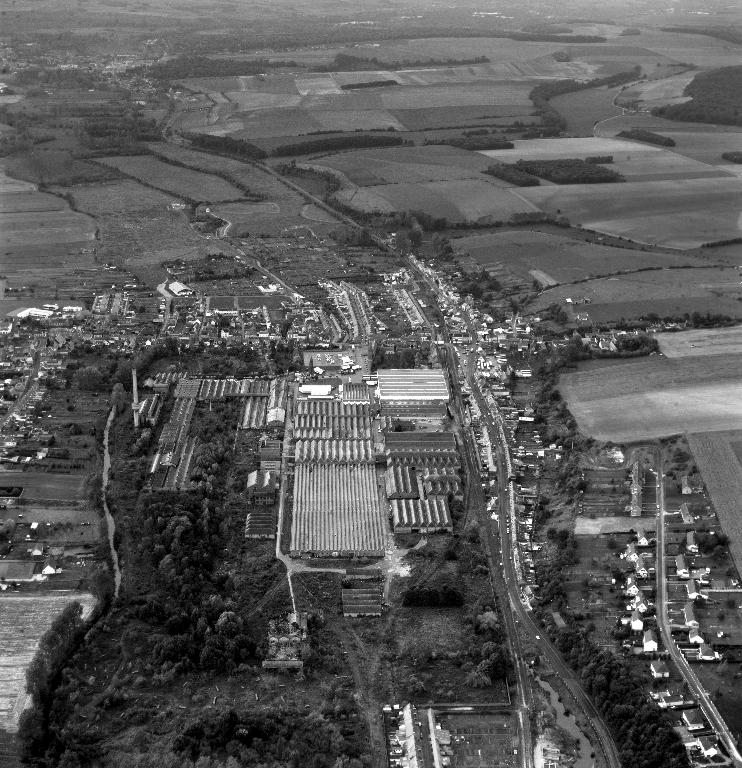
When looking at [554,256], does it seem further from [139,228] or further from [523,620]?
[523,620]

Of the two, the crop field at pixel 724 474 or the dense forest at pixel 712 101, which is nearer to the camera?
the crop field at pixel 724 474

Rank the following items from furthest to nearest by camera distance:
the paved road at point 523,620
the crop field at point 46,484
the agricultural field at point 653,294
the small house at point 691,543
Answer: the agricultural field at point 653,294 < the crop field at point 46,484 < the small house at point 691,543 < the paved road at point 523,620

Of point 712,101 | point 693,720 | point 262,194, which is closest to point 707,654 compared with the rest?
point 693,720

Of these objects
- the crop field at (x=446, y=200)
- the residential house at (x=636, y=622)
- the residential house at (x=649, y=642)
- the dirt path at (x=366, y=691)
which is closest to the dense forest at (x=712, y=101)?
the crop field at (x=446, y=200)

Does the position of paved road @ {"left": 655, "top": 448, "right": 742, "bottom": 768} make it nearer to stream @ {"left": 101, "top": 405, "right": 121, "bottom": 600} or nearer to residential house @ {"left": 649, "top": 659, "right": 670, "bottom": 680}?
residential house @ {"left": 649, "top": 659, "right": 670, "bottom": 680}

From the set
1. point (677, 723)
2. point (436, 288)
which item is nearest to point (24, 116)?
point (436, 288)

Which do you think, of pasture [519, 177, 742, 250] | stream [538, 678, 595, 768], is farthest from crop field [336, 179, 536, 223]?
stream [538, 678, 595, 768]

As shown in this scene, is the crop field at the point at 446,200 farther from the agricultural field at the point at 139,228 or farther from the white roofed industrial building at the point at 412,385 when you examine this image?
the white roofed industrial building at the point at 412,385

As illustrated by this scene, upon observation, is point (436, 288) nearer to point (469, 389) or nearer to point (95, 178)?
point (469, 389)

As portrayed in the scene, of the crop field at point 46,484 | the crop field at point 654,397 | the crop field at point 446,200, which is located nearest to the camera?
the crop field at point 46,484
